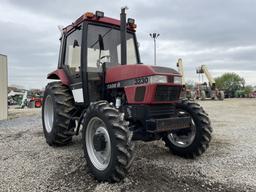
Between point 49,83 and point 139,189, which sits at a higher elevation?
point 49,83

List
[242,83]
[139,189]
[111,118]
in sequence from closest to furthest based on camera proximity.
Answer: [139,189] → [111,118] → [242,83]

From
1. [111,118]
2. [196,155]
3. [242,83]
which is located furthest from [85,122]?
[242,83]

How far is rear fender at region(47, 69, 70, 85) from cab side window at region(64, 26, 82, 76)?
7.8 inches

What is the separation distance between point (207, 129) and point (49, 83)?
357 cm

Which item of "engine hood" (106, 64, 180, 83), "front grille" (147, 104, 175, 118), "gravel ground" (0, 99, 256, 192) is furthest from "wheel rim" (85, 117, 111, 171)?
"engine hood" (106, 64, 180, 83)

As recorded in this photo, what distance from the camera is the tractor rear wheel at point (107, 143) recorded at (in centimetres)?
354

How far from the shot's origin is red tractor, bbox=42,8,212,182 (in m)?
3.82

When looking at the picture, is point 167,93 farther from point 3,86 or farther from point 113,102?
point 3,86

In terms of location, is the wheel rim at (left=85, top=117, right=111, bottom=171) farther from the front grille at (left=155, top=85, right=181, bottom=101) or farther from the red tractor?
the front grille at (left=155, top=85, right=181, bottom=101)

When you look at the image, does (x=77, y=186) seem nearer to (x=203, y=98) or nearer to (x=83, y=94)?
(x=83, y=94)

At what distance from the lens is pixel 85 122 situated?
164 inches

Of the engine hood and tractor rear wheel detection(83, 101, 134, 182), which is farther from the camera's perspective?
the engine hood

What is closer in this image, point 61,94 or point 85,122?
point 85,122

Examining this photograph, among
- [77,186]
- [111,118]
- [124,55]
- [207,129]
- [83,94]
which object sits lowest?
[77,186]
